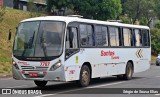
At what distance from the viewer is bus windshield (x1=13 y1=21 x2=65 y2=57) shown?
1623 centimetres

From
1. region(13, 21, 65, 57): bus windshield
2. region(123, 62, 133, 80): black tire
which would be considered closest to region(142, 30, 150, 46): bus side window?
region(123, 62, 133, 80): black tire

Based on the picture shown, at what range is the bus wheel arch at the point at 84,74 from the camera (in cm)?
1745

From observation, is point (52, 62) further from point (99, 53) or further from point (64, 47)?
point (99, 53)

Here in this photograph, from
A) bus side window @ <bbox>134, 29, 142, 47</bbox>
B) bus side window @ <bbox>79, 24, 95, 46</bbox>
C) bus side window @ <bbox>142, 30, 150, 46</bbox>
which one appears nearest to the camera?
bus side window @ <bbox>79, 24, 95, 46</bbox>

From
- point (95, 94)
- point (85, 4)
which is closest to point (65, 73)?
point (95, 94)

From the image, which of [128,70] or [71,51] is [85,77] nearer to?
[71,51]

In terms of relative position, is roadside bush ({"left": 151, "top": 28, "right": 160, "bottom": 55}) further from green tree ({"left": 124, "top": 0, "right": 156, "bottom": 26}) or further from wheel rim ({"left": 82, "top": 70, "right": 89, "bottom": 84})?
wheel rim ({"left": 82, "top": 70, "right": 89, "bottom": 84})

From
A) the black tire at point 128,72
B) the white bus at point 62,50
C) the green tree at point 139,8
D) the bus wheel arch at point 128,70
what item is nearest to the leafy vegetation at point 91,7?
the green tree at point 139,8

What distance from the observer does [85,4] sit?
4634cm

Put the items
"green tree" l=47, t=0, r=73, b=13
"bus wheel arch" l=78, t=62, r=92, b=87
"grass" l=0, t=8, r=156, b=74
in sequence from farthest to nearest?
"green tree" l=47, t=0, r=73, b=13
"grass" l=0, t=8, r=156, b=74
"bus wheel arch" l=78, t=62, r=92, b=87

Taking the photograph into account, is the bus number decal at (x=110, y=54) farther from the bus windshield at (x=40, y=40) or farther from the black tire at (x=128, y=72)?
the bus windshield at (x=40, y=40)

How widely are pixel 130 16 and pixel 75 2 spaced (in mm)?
14704

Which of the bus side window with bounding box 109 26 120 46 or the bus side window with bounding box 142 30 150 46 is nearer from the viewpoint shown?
the bus side window with bounding box 109 26 120 46

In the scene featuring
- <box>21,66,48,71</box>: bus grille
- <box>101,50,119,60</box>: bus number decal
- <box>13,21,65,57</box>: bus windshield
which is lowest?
<box>21,66,48,71</box>: bus grille
